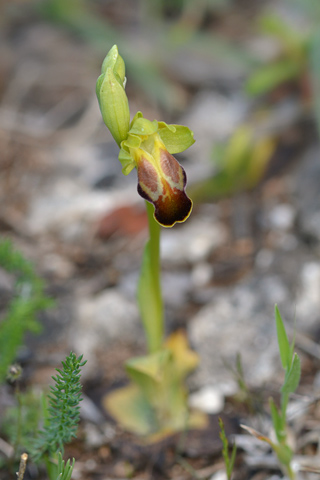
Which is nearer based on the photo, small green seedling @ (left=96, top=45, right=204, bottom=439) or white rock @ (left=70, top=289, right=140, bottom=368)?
small green seedling @ (left=96, top=45, right=204, bottom=439)

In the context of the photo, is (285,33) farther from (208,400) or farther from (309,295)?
(208,400)

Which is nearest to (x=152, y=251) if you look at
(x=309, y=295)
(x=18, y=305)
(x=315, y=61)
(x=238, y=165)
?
(x=18, y=305)

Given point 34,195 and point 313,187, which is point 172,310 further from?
point 34,195

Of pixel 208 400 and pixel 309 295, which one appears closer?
pixel 208 400

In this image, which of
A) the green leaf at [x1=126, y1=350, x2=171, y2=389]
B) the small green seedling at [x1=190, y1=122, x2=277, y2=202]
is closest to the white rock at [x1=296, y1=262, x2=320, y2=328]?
the green leaf at [x1=126, y1=350, x2=171, y2=389]

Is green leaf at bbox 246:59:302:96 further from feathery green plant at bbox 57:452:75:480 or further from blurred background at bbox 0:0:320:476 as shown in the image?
feathery green plant at bbox 57:452:75:480

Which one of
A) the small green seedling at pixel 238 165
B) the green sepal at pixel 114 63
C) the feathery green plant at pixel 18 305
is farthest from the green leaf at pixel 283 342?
the small green seedling at pixel 238 165

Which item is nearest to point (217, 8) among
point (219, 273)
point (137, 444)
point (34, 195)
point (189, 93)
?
point (189, 93)
